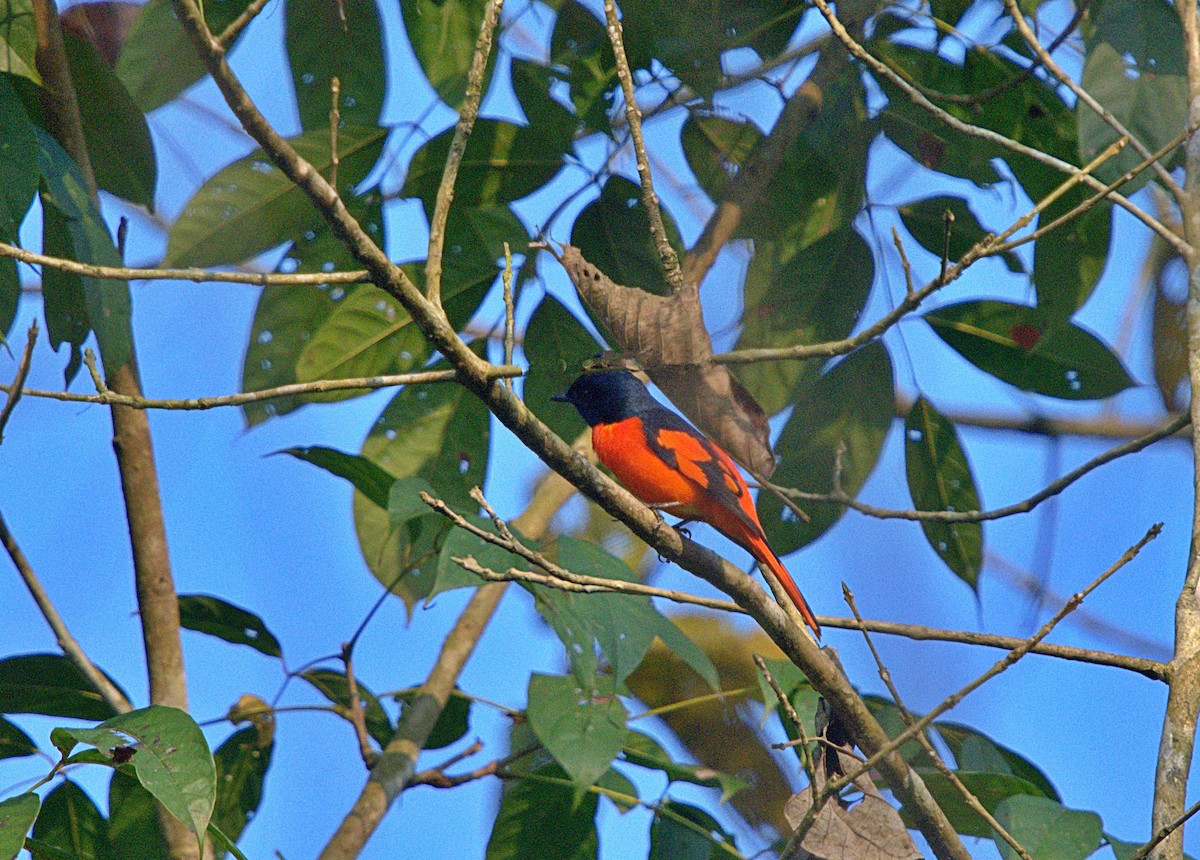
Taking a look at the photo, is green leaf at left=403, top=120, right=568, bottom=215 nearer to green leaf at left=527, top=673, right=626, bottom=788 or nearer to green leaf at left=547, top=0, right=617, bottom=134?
green leaf at left=547, top=0, right=617, bottom=134

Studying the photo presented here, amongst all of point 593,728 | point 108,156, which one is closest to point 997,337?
point 593,728

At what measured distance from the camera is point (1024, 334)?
3.00 metres

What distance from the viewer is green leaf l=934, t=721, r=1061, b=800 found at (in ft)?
7.96

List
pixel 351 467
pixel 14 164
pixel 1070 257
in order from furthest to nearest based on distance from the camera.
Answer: pixel 1070 257 → pixel 351 467 → pixel 14 164

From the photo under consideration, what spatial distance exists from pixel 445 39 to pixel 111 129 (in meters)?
0.92

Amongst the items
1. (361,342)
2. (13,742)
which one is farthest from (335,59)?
(13,742)

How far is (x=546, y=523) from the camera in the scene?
3.59 metres

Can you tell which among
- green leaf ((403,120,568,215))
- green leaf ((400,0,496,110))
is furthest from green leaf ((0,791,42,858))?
green leaf ((400,0,496,110))

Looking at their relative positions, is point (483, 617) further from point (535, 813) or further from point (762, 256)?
point (762, 256)

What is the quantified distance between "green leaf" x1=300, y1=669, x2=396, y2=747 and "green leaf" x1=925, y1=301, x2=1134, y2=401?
6.02ft

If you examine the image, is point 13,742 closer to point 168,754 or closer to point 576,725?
point 168,754

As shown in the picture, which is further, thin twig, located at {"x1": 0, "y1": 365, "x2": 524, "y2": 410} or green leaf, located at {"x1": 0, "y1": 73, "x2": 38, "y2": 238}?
green leaf, located at {"x1": 0, "y1": 73, "x2": 38, "y2": 238}

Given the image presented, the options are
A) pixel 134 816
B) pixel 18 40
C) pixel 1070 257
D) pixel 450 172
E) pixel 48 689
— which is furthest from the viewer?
pixel 1070 257

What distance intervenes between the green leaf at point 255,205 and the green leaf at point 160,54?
31 centimetres
